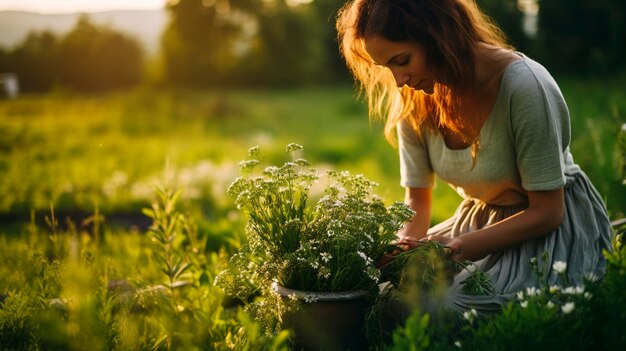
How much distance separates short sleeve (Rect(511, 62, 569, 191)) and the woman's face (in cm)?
39

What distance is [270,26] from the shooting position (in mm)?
33938

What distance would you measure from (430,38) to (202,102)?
20.0 meters

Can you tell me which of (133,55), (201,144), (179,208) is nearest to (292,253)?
(179,208)

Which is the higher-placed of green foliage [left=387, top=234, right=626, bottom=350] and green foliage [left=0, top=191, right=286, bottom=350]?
green foliage [left=387, top=234, right=626, bottom=350]

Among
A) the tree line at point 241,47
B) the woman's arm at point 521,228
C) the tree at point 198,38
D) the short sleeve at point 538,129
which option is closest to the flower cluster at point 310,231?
the woman's arm at point 521,228

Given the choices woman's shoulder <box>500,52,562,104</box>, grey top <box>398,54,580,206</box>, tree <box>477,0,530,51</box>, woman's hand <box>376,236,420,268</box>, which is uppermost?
woman's shoulder <box>500,52,562,104</box>

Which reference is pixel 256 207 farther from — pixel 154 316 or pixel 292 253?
pixel 154 316

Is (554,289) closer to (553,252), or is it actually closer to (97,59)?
(553,252)

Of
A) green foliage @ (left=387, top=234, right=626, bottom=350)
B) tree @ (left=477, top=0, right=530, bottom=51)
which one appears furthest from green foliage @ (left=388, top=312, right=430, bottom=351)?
tree @ (left=477, top=0, right=530, bottom=51)

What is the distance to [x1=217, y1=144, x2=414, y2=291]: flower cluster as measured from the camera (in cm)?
240

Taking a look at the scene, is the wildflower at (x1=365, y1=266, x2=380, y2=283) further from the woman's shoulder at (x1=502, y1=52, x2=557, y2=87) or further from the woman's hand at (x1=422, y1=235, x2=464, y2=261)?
the woman's shoulder at (x1=502, y1=52, x2=557, y2=87)

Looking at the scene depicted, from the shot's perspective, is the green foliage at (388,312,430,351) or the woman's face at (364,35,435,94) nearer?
the green foliage at (388,312,430,351)

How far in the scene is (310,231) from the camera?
99.0 inches

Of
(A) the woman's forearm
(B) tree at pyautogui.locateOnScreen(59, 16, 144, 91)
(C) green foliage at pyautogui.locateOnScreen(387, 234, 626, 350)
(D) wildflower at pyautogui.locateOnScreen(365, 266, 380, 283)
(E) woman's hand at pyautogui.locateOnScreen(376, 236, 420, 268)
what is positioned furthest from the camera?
(B) tree at pyautogui.locateOnScreen(59, 16, 144, 91)
